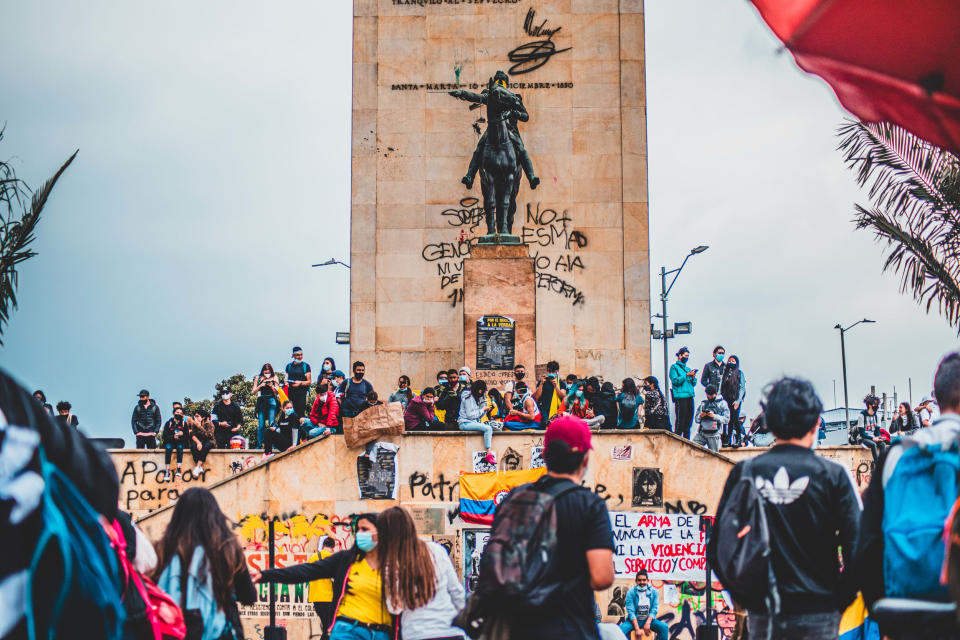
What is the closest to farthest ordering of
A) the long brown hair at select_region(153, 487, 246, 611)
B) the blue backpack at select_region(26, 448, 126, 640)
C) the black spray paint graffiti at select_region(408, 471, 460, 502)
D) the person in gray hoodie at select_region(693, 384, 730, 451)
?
the blue backpack at select_region(26, 448, 126, 640), the long brown hair at select_region(153, 487, 246, 611), the black spray paint graffiti at select_region(408, 471, 460, 502), the person in gray hoodie at select_region(693, 384, 730, 451)

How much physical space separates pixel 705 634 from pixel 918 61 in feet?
33.1

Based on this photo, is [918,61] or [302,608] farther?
[302,608]

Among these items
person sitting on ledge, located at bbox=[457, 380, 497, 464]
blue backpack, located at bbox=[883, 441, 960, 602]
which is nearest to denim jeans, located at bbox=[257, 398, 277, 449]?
person sitting on ledge, located at bbox=[457, 380, 497, 464]

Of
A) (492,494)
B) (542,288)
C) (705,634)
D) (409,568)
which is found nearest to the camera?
(409,568)

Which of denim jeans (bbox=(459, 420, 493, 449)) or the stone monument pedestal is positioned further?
the stone monument pedestal

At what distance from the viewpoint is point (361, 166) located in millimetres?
26609

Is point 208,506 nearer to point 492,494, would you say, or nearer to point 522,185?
point 492,494

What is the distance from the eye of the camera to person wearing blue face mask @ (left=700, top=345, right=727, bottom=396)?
62.6ft

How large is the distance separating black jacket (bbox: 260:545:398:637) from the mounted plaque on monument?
1388cm

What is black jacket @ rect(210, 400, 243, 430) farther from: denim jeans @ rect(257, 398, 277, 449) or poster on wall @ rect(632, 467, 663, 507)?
poster on wall @ rect(632, 467, 663, 507)

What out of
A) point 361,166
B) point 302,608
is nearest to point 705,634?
point 302,608

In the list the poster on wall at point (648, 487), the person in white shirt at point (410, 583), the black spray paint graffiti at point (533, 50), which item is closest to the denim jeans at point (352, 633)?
the person in white shirt at point (410, 583)

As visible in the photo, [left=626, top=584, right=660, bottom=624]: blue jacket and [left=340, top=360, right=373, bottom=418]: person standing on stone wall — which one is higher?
[left=340, top=360, right=373, bottom=418]: person standing on stone wall

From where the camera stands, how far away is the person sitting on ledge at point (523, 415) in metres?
17.4
